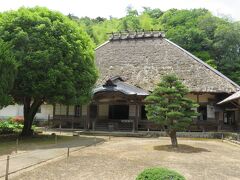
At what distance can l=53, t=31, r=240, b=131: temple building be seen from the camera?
2728 cm

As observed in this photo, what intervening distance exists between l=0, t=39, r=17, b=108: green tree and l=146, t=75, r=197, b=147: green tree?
7.62 metres

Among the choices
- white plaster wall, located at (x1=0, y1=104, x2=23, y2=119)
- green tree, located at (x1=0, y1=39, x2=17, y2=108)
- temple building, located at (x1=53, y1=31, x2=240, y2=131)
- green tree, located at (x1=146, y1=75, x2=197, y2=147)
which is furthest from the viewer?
white plaster wall, located at (x1=0, y1=104, x2=23, y2=119)

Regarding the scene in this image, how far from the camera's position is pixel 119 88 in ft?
87.0

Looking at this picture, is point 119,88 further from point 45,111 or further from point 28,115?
point 45,111

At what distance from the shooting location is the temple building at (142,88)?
27.3 meters

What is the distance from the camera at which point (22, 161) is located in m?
12.4

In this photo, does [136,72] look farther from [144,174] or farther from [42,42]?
[144,174]

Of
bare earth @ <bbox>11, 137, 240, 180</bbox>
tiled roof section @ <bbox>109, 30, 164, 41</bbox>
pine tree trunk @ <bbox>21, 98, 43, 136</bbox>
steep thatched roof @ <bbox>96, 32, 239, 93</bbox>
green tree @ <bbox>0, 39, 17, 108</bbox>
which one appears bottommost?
bare earth @ <bbox>11, 137, 240, 180</bbox>

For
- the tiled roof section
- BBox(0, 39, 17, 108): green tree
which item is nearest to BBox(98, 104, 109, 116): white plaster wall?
the tiled roof section

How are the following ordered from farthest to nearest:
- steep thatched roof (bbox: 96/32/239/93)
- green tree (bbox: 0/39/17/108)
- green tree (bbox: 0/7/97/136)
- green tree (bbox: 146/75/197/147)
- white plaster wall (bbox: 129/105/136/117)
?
white plaster wall (bbox: 129/105/136/117) < steep thatched roof (bbox: 96/32/239/93) < green tree (bbox: 0/7/97/136) < green tree (bbox: 146/75/197/147) < green tree (bbox: 0/39/17/108)

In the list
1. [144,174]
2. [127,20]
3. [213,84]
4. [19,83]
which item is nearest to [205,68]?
[213,84]

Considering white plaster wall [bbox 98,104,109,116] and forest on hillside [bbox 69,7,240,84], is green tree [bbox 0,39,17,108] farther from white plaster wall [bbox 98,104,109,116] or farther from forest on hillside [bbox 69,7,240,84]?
forest on hillside [bbox 69,7,240,84]

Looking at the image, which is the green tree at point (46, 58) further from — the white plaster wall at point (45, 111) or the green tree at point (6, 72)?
the white plaster wall at point (45, 111)

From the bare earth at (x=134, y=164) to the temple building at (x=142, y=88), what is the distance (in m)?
10.6
